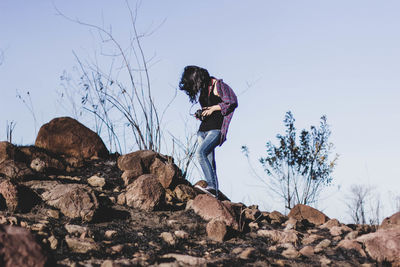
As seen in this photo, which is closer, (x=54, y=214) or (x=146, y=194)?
(x=54, y=214)

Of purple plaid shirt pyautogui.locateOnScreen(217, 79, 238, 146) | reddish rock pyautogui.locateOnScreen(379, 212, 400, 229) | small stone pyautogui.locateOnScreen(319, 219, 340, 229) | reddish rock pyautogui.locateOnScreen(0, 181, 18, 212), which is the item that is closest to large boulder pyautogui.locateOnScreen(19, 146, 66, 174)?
reddish rock pyautogui.locateOnScreen(0, 181, 18, 212)

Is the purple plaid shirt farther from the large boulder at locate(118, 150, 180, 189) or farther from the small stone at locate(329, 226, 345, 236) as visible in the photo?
the small stone at locate(329, 226, 345, 236)

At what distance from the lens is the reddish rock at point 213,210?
15.4 feet

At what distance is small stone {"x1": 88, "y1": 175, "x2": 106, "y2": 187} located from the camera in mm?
5801

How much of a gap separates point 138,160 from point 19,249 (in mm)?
3527

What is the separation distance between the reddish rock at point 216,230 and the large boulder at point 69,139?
3.05 metres

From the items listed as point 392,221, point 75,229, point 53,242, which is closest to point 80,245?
point 53,242

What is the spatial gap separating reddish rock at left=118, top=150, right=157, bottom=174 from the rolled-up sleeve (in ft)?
5.62

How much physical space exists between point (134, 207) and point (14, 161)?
1935mm

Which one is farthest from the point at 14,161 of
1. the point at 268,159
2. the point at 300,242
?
the point at 268,159

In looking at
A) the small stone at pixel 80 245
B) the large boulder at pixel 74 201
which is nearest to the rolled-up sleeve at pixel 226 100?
the large boulder at pixel 74 201

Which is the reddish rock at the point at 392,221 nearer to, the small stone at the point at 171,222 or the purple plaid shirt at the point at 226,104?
the purple plaid shirt at the point at 226,104

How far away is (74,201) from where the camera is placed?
15.4 feet

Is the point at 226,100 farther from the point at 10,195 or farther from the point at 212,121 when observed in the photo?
the point at 10,195
